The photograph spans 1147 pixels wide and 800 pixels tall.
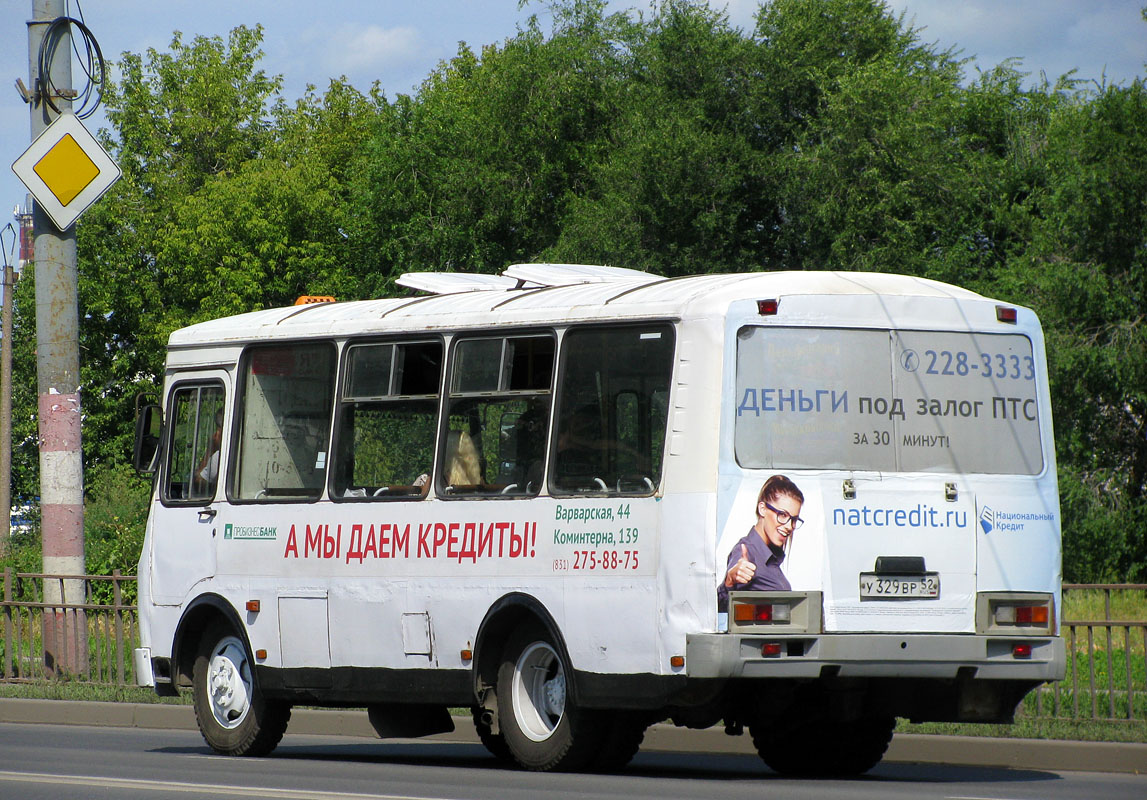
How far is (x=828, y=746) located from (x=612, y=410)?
2.57m

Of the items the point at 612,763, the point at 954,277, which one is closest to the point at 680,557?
the point at 612,763

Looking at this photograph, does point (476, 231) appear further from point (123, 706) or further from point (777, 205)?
point (123, 706)

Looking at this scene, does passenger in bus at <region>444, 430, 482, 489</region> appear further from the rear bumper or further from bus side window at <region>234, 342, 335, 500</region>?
the rear bumper

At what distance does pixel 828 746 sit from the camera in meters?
11.2

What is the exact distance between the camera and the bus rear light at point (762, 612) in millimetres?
9562

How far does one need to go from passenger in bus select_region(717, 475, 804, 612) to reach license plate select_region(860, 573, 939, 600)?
46 cm

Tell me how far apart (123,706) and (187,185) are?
4615cm

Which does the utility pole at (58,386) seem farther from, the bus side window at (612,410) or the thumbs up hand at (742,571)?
the thumbs up hand at (742,571)

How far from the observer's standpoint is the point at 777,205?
43.4 meters

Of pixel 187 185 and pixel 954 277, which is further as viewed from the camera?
pixel 187 185

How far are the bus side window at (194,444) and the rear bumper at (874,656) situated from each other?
184 inches

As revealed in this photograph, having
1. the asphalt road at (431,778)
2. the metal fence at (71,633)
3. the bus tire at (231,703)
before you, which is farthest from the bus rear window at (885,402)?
the metal fence at (71,633)

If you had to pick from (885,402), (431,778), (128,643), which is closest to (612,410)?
(885,402)

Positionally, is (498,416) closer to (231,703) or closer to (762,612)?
(762,612)
